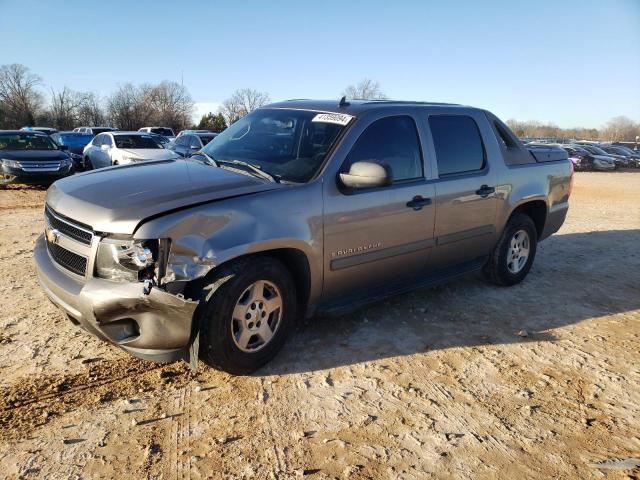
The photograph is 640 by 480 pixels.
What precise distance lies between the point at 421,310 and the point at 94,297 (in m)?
2.94

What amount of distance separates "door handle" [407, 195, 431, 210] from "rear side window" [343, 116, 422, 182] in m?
0.19

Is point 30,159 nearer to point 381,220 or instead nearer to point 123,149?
point 123,149

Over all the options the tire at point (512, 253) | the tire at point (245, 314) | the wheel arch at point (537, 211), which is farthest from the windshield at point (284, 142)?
the wheel arch at point (537, 211)

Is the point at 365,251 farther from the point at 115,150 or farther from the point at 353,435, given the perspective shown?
the point at 115,150

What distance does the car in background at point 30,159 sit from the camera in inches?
493

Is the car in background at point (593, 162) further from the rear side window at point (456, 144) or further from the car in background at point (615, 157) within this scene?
the rear side window at point (456, 144)

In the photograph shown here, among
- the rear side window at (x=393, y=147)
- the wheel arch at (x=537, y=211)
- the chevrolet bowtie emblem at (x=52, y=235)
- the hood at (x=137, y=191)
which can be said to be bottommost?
the wheel arch at (x=537, y=211)

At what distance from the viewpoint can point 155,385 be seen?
10.4ft

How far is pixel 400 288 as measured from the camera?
418 cm

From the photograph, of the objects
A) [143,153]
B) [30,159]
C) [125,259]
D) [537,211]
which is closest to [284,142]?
[125,259]

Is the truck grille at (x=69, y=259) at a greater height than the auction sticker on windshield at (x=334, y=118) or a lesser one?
lesser

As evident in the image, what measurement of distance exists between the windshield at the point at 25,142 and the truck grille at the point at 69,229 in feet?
39.5

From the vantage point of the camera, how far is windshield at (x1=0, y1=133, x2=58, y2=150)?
13.3m

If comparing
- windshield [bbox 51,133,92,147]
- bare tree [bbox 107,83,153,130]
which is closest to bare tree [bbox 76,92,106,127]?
bare tree [bbox 107,83,153,130]
